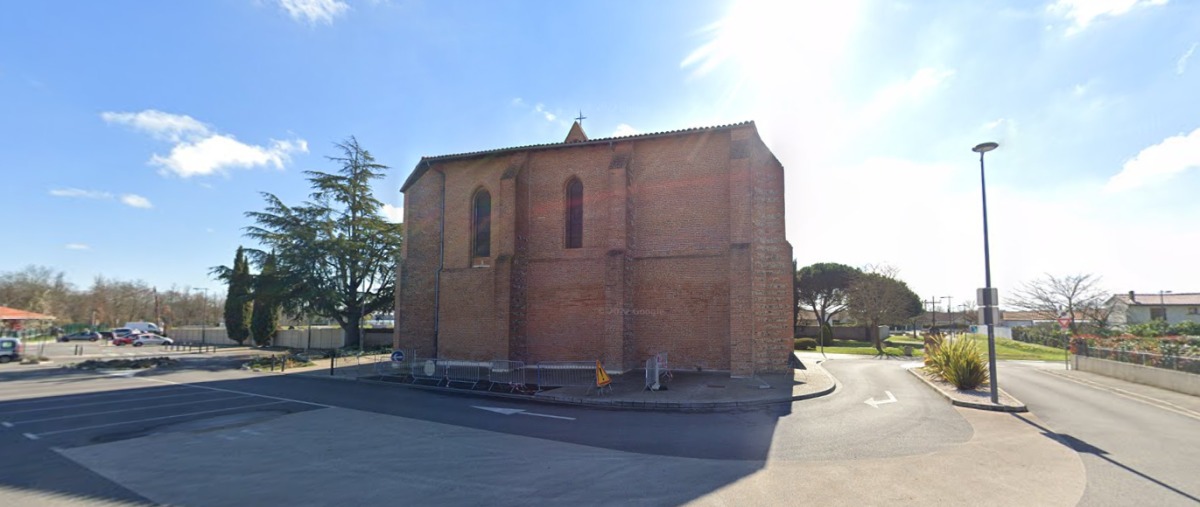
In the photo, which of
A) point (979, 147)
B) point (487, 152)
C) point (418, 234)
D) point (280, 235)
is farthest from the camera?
point (280, 235)

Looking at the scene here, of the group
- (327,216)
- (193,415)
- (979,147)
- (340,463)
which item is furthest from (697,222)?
(327,216)

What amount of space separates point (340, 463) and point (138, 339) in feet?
176

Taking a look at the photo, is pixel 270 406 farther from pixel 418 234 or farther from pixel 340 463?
A: pixel 418 234

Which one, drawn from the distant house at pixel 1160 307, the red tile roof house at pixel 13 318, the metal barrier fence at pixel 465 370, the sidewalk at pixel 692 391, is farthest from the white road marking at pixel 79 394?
the distant house at pixel 1160 307

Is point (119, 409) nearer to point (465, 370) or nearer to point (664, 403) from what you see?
point (465, 370)

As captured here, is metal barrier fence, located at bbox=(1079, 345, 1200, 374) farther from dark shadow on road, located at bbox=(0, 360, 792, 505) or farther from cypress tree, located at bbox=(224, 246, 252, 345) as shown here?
cypress tree, located at bbox=(224, 246, 252, 345)

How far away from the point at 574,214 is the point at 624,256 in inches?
121

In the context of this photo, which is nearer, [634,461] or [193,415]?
[634,461]

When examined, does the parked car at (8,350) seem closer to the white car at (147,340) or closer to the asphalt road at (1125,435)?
the white car at (147,340)

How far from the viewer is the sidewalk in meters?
12.3

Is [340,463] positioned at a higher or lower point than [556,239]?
lower

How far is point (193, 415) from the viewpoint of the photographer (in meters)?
11.5

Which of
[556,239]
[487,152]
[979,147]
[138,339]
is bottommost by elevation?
[138,339]

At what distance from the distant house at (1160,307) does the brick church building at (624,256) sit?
61.4m
